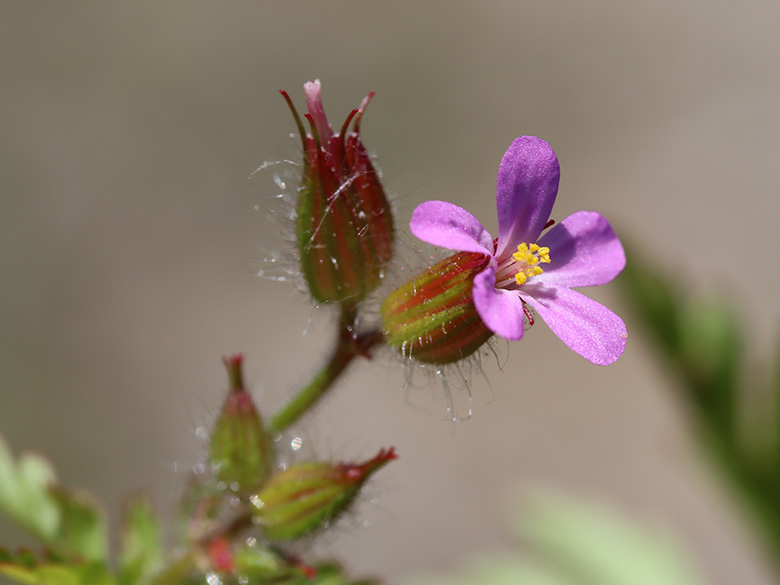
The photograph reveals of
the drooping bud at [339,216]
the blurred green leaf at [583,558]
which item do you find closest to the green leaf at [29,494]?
the drooping bud at [339,216]

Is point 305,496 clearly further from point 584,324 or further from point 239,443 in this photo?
point 584,324

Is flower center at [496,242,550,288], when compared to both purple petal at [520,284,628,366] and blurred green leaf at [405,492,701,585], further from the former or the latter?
blurred green leaf at [405,492,701,585]

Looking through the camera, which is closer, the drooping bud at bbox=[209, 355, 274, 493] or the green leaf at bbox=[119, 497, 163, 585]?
the drooping bud at bbox=[209, 355, 274, 493]

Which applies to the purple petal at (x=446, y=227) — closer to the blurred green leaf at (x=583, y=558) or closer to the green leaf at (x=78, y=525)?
the green leaf at (x=78, y=525)

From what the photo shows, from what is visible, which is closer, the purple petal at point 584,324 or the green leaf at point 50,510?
the purple petal at point 584,324

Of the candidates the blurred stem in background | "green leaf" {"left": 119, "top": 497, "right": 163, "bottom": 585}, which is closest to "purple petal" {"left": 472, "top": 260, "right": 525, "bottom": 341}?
"green leaf" {"left": 119, "top": 497, "right": 163, "bottom": 585}

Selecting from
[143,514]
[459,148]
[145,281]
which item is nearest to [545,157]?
[143,514]
